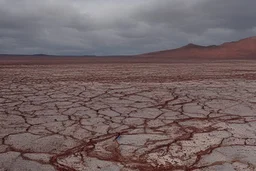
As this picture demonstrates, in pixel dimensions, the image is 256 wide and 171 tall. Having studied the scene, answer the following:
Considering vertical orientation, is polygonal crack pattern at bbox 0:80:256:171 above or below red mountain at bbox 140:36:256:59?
below

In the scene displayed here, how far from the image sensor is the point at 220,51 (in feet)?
175

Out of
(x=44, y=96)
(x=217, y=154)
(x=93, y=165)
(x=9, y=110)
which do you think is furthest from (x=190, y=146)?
(x=44, y=96)

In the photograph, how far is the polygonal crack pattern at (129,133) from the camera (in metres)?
2.16

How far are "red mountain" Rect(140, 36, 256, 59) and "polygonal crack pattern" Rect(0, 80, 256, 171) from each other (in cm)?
4492

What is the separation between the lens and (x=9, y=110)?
3.91 metres

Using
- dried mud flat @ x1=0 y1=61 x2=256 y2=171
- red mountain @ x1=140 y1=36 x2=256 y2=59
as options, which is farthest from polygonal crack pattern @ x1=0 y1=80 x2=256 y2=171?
Result: red mountain @ x1=140 y1=36 x2=256 y2=59

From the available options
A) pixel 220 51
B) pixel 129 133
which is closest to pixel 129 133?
pixel 129 133

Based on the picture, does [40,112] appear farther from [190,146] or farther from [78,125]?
[190,146]

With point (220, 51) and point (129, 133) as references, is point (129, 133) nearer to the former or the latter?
point (129, 133)

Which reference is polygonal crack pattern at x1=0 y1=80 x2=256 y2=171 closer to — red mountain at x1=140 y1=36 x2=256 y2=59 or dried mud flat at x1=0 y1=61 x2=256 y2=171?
dried mud flat at x1=0 y1=61 x2=256 y2=171

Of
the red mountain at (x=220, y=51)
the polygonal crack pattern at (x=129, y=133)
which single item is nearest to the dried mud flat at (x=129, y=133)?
the polygonal crack pattern at (x=129, y=133)

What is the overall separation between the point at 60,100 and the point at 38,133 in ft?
5.77

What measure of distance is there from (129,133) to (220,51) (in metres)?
53.5

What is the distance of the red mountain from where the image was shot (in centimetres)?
4873
